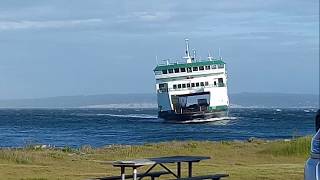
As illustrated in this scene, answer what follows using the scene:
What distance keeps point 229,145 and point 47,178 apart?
16.8 meters

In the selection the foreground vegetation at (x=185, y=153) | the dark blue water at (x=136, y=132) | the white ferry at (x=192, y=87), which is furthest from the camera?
the white ferry at (x=192, y=87)

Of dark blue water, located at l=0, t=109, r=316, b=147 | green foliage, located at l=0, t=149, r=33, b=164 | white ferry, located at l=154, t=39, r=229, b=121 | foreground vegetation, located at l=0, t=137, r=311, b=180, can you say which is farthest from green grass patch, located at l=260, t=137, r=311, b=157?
white ferry, located at l=154, t=39, r=229, b=121

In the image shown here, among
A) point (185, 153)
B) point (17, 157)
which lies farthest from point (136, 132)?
point (17, 157)

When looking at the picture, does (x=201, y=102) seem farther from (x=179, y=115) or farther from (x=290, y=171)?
(x=290, y=171)

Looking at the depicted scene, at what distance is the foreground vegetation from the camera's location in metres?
17.4

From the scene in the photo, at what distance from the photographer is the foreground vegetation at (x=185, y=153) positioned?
17406 millimetres

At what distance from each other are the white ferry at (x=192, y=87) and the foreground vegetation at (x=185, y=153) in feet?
143

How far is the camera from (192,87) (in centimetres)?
7619

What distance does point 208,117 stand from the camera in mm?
76812

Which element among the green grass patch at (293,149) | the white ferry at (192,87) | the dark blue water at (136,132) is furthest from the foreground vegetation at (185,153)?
the white ferry at (192,87)

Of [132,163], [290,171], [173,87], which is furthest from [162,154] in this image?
[173,87]

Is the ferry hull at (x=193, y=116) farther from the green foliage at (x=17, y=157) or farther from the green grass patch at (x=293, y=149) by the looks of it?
the green foliage at (x=17, y=157)

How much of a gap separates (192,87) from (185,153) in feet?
157

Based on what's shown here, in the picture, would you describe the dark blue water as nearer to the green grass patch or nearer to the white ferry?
the white ferry
